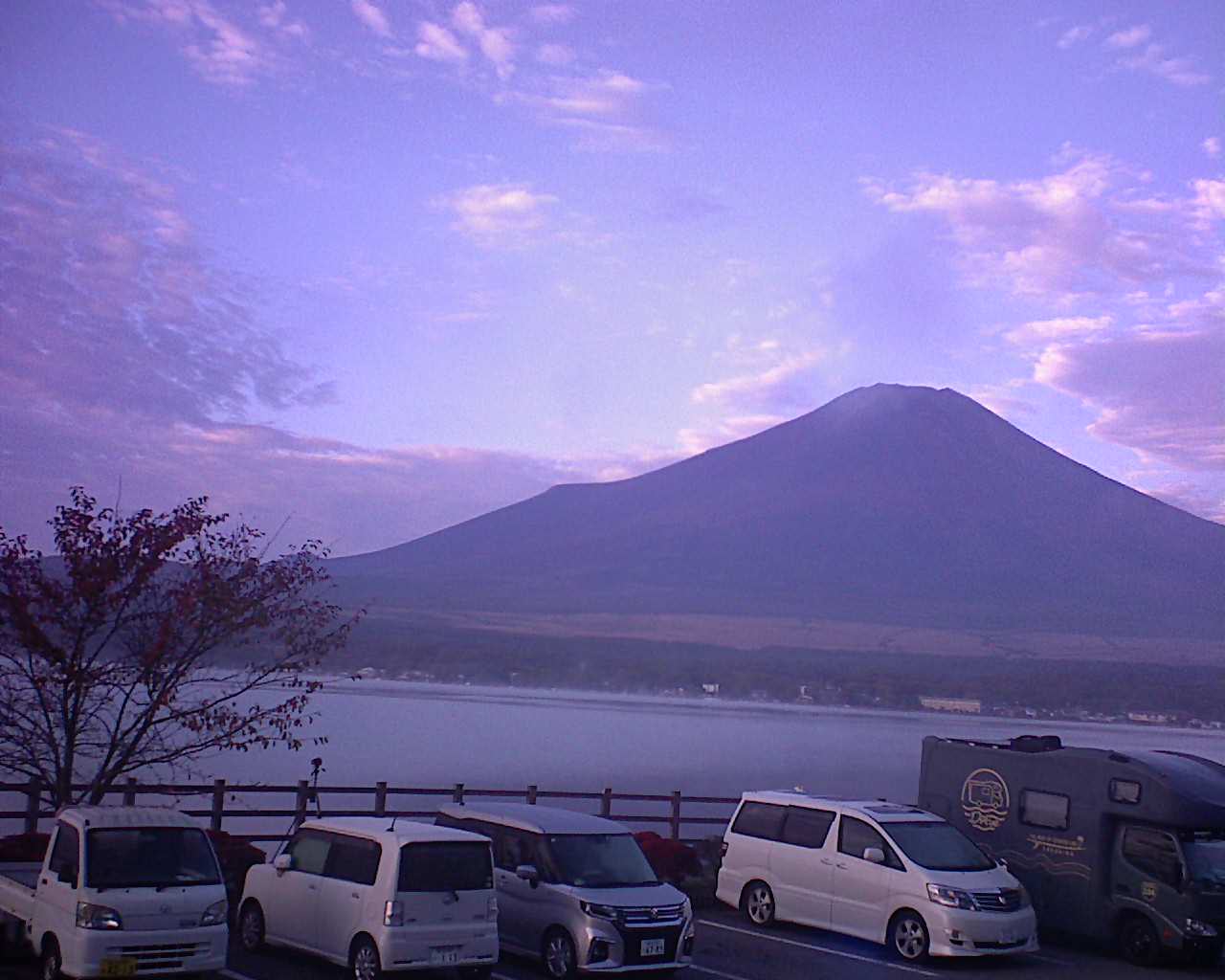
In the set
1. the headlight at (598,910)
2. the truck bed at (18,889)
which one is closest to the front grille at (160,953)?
the truck bed at (18,889)

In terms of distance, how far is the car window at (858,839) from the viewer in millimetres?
16625

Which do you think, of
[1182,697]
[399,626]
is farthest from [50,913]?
[399,626]

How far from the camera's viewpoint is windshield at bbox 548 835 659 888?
1414 centimetres

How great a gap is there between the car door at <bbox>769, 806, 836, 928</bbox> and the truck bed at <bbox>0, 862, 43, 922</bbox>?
8745 millimetres

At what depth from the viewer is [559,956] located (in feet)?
44.9

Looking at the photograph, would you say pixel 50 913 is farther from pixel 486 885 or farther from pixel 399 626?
pixel 399 626

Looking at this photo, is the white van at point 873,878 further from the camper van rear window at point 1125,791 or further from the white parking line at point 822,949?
the camper van rear window at point 1125,791

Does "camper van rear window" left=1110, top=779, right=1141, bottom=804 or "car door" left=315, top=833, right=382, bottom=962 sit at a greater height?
"camper van rear window" left=1110, top=779, right=1141, bottom=804

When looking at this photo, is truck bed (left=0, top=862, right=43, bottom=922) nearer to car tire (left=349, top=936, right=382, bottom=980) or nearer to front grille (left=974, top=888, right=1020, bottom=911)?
car tire (left=349, top=936, right=382, bottom=980)

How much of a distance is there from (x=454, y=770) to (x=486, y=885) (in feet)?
118

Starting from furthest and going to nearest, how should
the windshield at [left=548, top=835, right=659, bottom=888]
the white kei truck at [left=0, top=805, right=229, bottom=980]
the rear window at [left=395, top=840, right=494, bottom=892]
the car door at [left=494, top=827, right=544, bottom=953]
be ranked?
the windshield at [left=548, top=835, right=659, bottom=888]
the car door at [left=494, top=827, right=544, bottom=953]
the rear window at [left=395, top=840, right=494, bottom=892]
the white kei truck at [left=0, top=805, right=229, bottom=980]

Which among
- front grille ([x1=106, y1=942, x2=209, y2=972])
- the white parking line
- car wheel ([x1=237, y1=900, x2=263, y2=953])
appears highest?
front grille ([x1=106, y1=942, x2=209, y2=972])

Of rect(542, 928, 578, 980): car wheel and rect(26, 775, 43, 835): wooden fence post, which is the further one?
rect(26, 775, 43, 835): wooden fence post

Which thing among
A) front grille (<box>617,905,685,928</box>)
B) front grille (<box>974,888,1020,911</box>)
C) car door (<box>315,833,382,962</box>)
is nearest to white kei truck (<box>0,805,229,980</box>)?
car door (<box>315,833,382,962</box>)
